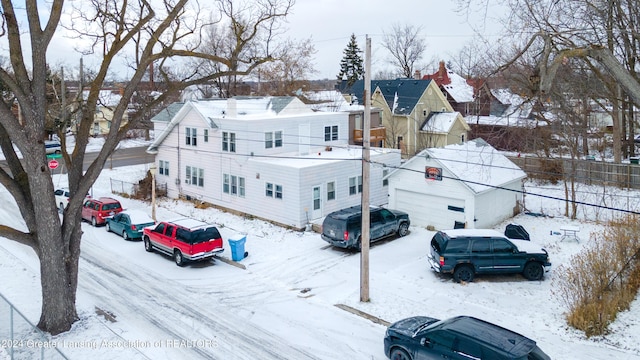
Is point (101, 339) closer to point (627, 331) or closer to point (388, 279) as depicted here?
point (388, 279)

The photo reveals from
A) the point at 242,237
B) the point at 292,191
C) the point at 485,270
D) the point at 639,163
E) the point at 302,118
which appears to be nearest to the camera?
the point at 485,270

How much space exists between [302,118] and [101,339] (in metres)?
18.9

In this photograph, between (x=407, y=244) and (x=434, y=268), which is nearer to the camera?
(x=434, y=268)

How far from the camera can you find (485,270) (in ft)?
62.6

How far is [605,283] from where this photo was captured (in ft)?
52.0

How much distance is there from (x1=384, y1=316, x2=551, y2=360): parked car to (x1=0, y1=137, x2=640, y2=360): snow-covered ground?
0.96 meters

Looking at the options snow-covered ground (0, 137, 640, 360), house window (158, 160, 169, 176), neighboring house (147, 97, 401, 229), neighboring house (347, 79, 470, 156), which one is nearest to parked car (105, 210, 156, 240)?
snow-covered ground (0, 137, 640, 360)

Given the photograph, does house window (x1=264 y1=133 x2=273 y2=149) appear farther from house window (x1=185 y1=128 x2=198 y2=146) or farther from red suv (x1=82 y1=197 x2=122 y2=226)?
red suv (x1=82 y1=197 x2=122 y2=226)

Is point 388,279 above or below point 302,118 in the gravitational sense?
below

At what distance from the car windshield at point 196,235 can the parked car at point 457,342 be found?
10.0m

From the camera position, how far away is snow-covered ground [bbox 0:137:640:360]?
13.9 m

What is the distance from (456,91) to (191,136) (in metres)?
43.1

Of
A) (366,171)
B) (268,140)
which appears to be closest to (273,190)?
(268,140)

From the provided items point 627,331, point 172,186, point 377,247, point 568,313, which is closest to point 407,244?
point 377,247
